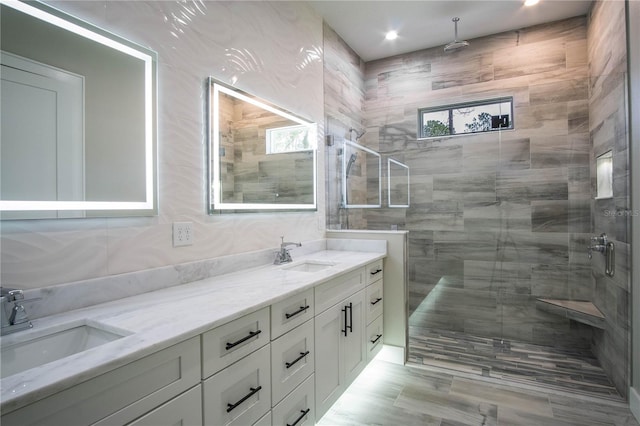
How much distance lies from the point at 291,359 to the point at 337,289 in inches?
21.2

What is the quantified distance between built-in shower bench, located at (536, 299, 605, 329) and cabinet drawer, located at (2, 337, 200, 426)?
298cm

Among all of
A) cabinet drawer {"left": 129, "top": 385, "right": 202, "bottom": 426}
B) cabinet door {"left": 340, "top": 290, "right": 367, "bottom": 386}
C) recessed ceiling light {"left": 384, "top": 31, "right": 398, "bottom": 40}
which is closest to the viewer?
cabinet drawer {"left": 129, "top": 385, "right": 202, "bottom": 426}

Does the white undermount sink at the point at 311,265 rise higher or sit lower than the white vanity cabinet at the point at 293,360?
higher

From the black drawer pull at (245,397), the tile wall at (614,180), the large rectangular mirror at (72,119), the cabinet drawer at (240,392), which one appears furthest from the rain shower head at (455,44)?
the black drawer pull at (245,397)

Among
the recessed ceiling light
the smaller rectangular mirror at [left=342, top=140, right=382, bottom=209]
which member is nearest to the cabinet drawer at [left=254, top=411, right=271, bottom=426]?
the smaller rectangular mirror at [left=342, top=140, right=382, bottom=209]

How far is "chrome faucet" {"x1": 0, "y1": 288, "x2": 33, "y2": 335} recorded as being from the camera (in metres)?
0.99

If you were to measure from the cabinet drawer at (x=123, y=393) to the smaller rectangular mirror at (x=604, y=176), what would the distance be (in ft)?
9.52

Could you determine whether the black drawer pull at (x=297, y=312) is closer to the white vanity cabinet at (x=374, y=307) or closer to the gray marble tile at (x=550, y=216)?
the white vanity cabinet at (x=374, y=307)

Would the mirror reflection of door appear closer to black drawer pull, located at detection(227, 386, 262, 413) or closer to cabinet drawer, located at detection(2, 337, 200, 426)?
cabinet drawer, located at detection(2, 337, 200, 426)

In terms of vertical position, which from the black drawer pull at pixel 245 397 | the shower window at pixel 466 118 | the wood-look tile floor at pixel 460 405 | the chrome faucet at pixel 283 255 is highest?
the shower window at pixel 466 118

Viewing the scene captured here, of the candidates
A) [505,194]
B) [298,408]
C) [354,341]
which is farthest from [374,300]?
[505,194]

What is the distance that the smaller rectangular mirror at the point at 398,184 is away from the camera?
11.1ft

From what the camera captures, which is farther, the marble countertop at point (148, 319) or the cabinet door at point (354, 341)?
the cabinet door at point (354, 341)

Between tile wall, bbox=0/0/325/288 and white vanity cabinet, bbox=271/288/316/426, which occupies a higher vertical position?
tile wall, bbox=0/0/325/288
